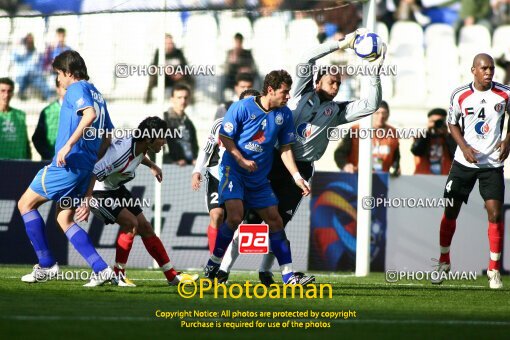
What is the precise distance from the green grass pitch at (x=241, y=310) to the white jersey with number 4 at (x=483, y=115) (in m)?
1.55

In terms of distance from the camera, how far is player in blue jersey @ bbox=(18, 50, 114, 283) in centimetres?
973

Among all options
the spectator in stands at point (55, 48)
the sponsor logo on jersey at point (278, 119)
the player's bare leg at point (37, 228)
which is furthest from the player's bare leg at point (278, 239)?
the spectator in stands at point (55, 48)

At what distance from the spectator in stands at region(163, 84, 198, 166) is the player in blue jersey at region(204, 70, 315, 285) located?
4.25 meters

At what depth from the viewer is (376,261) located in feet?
48.9

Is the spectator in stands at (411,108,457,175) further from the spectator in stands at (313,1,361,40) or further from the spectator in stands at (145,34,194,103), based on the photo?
the spectator in stands at (145,34,194,103)

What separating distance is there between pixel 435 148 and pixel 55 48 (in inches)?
231

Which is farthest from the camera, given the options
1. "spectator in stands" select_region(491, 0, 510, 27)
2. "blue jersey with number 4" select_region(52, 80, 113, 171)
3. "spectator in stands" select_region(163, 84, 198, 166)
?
"spectator in stands" select_region(491, 0, 510, 27)

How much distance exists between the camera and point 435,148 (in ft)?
51.6

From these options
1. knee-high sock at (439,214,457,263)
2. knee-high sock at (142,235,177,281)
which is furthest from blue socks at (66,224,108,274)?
knee-high sock at (439,214,457,263)

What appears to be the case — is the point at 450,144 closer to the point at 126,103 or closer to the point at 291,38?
the point at 291,38

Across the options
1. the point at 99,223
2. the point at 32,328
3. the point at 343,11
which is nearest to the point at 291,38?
the point at 343,11

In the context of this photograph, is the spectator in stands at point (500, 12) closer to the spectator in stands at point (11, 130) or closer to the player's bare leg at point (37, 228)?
the spectator in stands at point (11, 130)

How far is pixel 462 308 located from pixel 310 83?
3.35 metres

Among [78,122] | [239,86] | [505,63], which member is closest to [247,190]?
[78,122]
